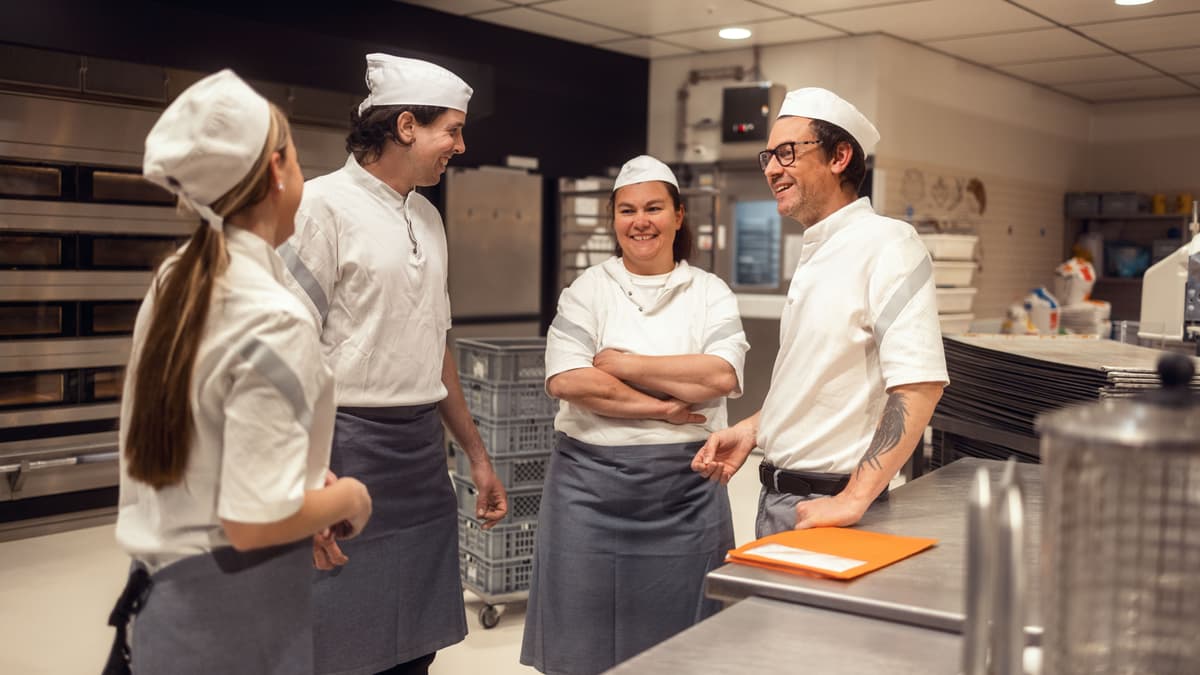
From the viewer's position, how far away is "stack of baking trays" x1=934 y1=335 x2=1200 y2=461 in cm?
244

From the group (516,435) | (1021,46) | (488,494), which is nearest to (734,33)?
(1021,46)

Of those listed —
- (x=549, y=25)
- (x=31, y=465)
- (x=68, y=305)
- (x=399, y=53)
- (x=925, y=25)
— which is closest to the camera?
(x=31, y=465)

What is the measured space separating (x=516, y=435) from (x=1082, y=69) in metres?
6.09

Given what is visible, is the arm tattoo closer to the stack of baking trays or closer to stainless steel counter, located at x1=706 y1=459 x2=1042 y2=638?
stainless steel counter, located at x1=706 y1=459 x2=1042 y2=638

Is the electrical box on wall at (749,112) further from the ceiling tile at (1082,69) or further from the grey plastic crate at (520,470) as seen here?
the grey plastic crate at (520,470)

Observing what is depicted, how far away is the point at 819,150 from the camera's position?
85.5 inches

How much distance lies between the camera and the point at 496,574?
386cm

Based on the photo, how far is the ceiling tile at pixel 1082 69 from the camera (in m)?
→ 7.53

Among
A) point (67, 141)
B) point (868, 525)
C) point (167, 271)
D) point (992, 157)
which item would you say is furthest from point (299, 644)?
point (992, 157)

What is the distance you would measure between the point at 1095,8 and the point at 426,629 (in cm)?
525

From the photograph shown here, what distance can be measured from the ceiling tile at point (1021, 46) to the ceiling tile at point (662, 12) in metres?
1.56

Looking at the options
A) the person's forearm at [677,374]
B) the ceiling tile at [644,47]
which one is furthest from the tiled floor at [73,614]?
the ceiling tile at [644,47]

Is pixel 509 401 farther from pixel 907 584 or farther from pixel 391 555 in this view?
pixel 907 584

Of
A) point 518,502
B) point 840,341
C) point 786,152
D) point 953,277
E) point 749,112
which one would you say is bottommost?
point 518,502
